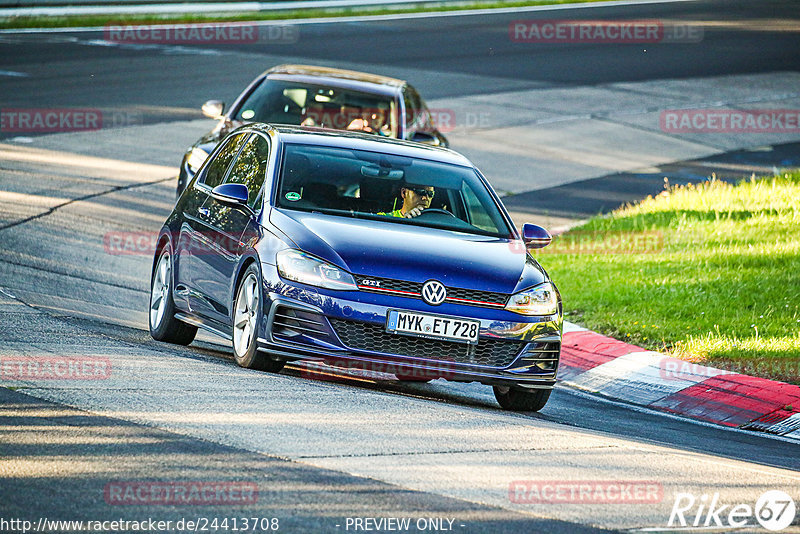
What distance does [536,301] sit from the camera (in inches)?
330

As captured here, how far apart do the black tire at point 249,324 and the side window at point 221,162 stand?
1.62 meters

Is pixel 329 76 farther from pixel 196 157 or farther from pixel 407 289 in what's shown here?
pixel 407 289

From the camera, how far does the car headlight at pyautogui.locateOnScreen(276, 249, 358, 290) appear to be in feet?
26.1

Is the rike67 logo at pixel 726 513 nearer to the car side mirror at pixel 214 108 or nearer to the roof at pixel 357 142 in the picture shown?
the roof at pixel 357 142

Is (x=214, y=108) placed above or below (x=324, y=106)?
below

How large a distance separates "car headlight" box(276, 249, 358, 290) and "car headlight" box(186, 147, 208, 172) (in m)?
5.80

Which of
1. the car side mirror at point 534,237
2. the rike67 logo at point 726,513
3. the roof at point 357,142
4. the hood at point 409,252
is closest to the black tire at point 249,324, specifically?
the hood at point 409,252

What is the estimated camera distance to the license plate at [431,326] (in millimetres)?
7938

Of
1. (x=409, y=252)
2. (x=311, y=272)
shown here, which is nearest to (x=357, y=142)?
(x=409, y=252)

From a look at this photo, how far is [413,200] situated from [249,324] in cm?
154

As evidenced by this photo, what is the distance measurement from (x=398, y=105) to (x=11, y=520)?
10.2 m

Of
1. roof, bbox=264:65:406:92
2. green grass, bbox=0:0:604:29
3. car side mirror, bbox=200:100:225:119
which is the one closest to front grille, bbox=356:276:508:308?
roof, bbox=264:65:406:92

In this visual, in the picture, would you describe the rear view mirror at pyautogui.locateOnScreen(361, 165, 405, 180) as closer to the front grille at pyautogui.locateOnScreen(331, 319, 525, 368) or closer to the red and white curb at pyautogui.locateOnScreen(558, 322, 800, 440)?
the front grille at pyautogui.locateOnScreen(331, 319, 525, 368)

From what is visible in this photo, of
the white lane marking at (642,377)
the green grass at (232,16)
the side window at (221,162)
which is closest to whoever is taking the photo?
the side window at (221,162)
